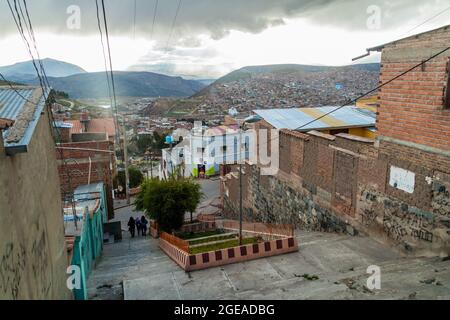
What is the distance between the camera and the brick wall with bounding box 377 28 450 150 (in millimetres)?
8023

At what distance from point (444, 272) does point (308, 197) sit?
6478 mm

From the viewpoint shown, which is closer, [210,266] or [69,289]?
[69,289]

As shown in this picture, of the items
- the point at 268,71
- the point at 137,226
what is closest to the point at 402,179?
the point at 137,226

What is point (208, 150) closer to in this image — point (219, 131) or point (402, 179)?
point (219, 131)

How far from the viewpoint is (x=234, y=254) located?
9.34 meters

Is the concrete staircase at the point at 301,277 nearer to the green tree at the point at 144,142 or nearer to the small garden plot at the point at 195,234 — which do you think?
the small garden plot at the point at 195,234

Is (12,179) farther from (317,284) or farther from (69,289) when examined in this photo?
(317,284)

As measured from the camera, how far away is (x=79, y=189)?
22.2 metres

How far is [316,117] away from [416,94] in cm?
808

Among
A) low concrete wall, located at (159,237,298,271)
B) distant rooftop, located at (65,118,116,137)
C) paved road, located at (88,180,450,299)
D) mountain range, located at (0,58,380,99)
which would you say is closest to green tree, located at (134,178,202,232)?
paved road, located at (88,180,450,299)

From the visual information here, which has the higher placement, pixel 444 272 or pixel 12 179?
pixel 12 179

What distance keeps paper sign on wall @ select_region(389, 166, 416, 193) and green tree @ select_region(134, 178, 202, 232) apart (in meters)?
9.79
